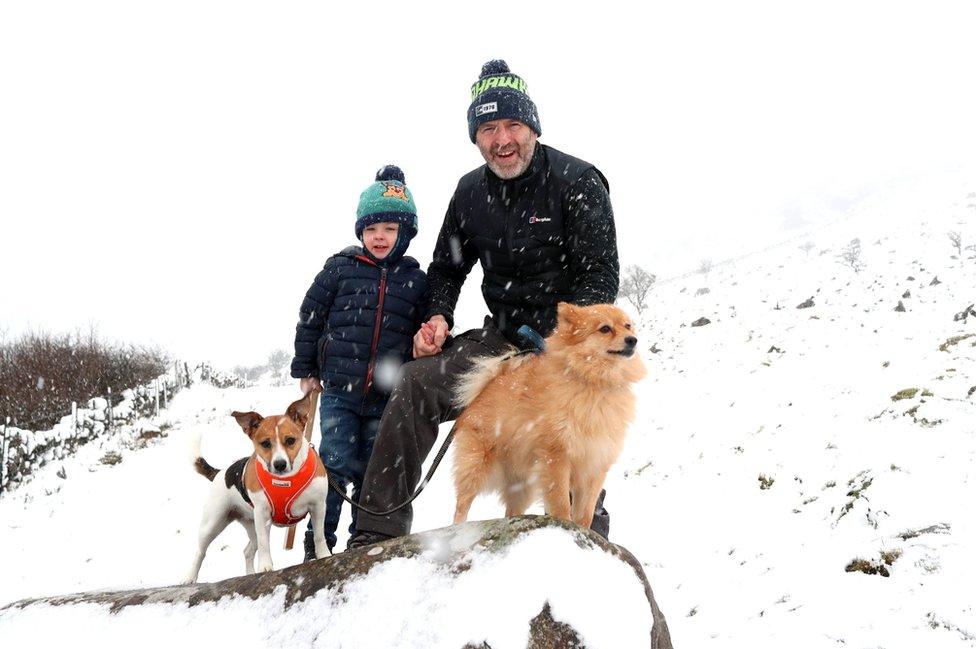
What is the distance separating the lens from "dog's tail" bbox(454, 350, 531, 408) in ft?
9.90

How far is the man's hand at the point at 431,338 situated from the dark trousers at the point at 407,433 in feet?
0.59

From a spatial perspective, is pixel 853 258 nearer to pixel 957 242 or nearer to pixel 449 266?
pixel 957 242

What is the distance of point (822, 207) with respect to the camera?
234ft

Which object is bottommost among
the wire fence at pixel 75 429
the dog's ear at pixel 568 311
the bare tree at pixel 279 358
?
the bare tree at pixel 279 358

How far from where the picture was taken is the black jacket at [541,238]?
324cm

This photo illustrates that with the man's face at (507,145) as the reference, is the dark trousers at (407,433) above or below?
below

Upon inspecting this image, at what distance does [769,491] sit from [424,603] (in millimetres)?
4621

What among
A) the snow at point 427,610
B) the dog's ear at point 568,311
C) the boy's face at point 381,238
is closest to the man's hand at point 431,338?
the dog's ear at point 568,311

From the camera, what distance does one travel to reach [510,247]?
3359mm

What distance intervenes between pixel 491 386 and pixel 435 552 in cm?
129

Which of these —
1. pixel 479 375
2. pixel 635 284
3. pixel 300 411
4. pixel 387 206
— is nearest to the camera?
pixel 479 375

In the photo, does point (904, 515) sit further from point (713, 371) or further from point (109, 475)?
point (109, 475)

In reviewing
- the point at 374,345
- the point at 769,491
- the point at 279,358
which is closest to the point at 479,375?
the point at 374,345

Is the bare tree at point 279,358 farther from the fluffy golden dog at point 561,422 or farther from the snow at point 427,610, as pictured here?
the snow at point 427,610
